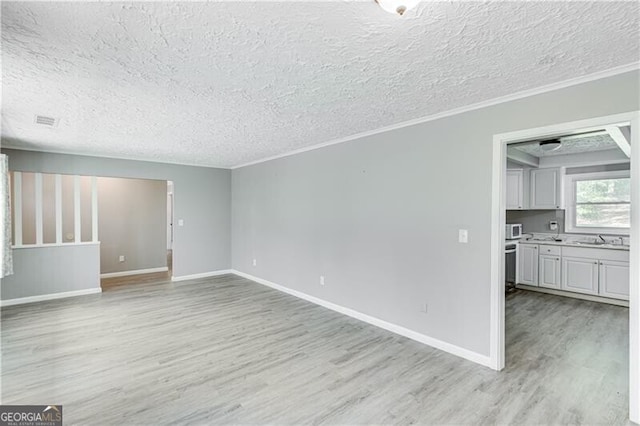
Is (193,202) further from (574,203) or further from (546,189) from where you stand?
(574,203)

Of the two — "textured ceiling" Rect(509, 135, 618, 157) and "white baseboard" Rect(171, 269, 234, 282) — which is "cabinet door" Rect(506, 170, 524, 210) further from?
"white baseboard" Rect(171, 269, 234, 282)

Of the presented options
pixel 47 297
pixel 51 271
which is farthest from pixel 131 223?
pixel 47 297

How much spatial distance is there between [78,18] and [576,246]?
667cm

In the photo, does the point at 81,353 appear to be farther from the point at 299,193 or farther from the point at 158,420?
the point at 299,193

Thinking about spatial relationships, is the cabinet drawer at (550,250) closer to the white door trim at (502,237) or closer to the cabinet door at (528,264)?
the cabinet door at (528,264)

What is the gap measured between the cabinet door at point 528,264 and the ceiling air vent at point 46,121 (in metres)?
7.28

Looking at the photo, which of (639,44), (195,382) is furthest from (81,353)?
(639,44)

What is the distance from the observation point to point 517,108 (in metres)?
2.64

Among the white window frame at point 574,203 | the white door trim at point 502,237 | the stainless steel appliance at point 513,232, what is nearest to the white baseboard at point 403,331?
the white door trim at point 502,237

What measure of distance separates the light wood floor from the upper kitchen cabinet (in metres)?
2.10

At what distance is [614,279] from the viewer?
4594 mm

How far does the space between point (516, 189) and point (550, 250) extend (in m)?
1.29

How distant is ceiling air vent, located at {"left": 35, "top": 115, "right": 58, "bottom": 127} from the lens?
3.21 m

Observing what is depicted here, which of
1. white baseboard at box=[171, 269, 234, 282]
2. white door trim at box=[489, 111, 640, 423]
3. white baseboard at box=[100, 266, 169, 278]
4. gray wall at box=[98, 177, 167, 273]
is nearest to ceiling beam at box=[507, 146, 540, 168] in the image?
white door trim at box=[489, 111, 640, 423]
